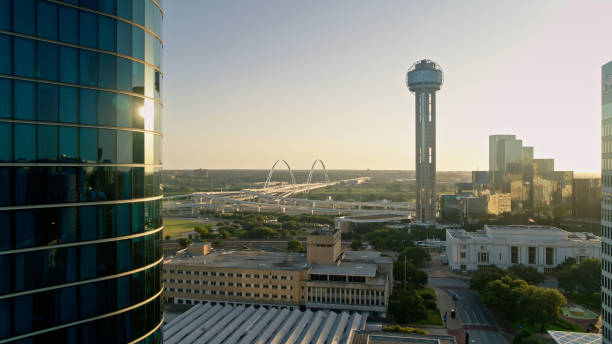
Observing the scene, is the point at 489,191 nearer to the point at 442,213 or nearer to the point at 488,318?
the point at 442,213

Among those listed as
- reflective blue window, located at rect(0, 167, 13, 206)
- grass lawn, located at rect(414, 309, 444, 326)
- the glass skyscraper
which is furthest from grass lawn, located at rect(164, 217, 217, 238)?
reflective blue window, located at rect(0, 167, 13, 206)

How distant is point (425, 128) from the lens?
158250 mm

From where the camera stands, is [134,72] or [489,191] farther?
[489,191]

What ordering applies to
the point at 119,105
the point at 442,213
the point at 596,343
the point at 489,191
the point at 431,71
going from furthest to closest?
1. the point at 489,191
2. the point at 442,213
3. the point at 431,71
4. the point at 596,343
5. the point at 119,105

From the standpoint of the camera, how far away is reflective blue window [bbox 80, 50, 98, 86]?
14.7m

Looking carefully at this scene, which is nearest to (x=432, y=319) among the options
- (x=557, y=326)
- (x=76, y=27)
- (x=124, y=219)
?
→ (x=557, y=326)

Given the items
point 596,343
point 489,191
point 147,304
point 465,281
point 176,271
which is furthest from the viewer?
point 489,191

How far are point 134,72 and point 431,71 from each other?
6073 inches

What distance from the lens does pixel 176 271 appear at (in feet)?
247

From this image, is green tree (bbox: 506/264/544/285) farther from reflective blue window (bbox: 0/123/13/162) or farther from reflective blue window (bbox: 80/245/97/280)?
reflective blue window (bbox: 0/123/13/162)

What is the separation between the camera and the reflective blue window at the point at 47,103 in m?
13.8

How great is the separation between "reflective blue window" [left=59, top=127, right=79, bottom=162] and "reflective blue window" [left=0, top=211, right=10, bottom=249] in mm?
2324

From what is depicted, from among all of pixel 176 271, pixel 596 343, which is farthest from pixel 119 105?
pixel 176 271

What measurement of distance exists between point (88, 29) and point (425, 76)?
154246 mm
